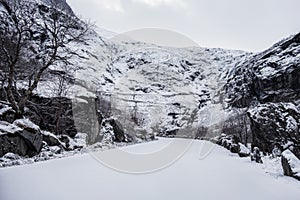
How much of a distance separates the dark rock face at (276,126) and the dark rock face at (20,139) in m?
7.82

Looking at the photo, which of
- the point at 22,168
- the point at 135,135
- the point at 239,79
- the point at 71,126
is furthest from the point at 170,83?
the point at 22,168

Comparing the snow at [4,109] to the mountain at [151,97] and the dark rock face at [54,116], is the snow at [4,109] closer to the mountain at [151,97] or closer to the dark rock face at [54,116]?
the mountain at [151,97]

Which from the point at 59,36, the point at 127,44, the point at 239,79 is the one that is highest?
the point at 127,44

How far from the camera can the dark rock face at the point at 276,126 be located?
7.09 m

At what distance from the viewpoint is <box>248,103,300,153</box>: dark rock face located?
7090mm

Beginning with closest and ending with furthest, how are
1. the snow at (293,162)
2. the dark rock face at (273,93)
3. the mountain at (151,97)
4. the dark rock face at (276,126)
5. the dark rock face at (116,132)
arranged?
the snow at (293,162), the dark rock face at (276,126), the dark rock face at (273,93), the mountain at (151,97), the dark rock face at (116,132)

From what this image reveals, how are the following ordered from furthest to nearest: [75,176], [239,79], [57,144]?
[239,79] < [57,144] < [75,176]

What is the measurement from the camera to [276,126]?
25.7 feet

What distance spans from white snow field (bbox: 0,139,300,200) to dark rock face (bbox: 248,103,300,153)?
8.73 ft

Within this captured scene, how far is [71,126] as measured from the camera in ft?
54.5

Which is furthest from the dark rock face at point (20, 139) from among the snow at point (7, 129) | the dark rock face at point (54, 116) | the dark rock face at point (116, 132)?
the dark rock face at point (116, 132)

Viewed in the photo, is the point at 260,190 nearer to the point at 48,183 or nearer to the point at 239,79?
the point at 48,183

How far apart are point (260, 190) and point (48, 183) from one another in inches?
133

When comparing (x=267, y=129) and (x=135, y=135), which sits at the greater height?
(x=267, y=129)
